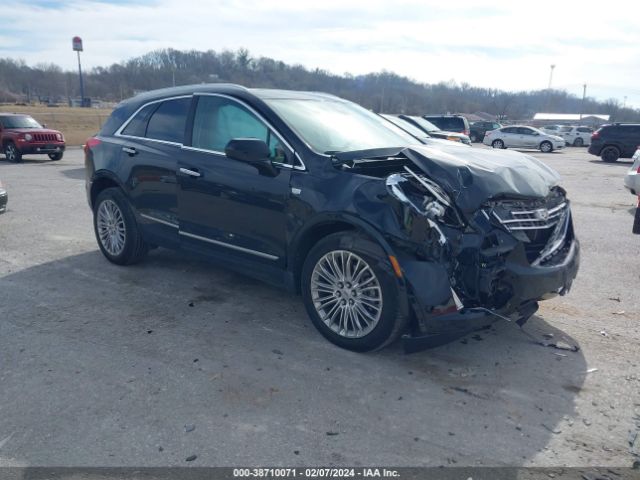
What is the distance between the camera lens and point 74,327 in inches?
176

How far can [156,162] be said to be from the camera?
5.33 m

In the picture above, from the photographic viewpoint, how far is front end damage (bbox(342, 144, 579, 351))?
11.8 feet

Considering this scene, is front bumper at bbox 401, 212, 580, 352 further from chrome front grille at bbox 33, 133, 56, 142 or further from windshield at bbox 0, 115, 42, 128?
windshield at bbox 0, 115, 42, 128

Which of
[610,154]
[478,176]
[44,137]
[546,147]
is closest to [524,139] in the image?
[546,147]

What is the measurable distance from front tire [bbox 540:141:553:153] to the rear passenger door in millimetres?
30462

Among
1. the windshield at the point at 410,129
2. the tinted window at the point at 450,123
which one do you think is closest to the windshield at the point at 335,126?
the windshield at the point at 410,129

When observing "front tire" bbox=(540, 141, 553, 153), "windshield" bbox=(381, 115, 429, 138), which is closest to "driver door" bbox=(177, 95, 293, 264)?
"windshield" bbox=(381, 115, 429, 138)

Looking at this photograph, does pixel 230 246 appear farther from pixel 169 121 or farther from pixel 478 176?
pixel 478 176

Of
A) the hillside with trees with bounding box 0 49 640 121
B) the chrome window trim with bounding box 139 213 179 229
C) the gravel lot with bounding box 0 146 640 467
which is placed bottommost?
the gravel lot with bounding box 0 146 640 467

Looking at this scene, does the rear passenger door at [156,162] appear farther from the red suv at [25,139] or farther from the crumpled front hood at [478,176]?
the red suv at [25,139]

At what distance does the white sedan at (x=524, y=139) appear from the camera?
31750 mm

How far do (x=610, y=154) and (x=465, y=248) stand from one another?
23.6 meters

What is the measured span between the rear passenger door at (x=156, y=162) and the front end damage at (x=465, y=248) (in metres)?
2.39

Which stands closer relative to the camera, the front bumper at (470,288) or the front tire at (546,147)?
the front bumper at (470,288)
